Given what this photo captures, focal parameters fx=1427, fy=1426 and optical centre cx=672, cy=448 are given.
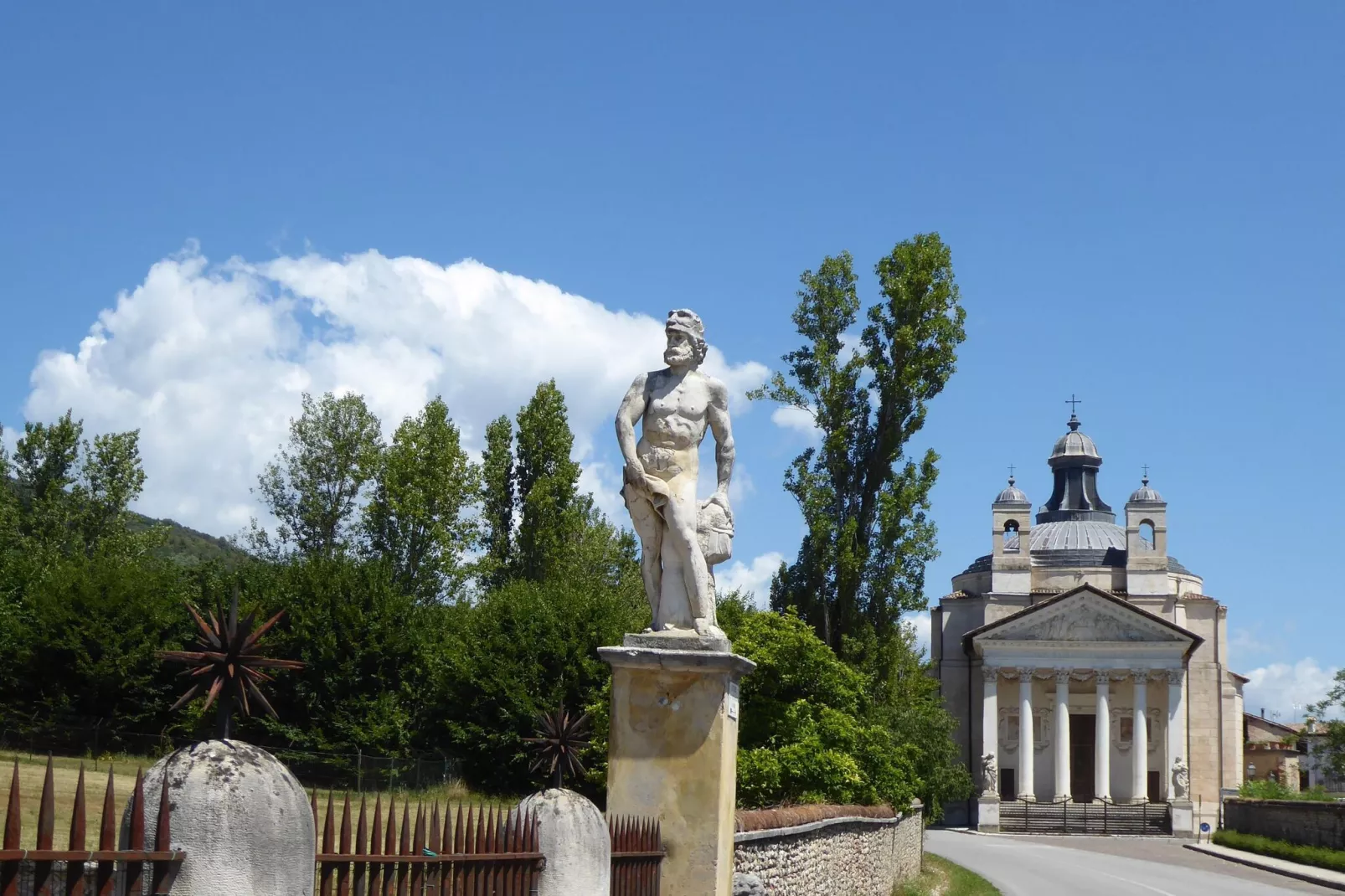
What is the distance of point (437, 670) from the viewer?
3606 centimetres

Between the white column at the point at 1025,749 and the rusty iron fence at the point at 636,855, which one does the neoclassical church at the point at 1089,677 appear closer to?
the white column at the point at 1025,749

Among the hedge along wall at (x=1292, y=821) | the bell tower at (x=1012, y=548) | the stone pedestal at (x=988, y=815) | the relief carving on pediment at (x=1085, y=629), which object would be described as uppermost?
the bell tower at (x=1012, y=548)

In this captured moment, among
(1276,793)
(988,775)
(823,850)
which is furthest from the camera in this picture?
(988,775)

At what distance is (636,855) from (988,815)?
186ft

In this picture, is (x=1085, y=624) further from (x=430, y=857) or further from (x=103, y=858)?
(x=103, y=858)

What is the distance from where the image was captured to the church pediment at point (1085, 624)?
65875mm

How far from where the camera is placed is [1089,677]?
67.2m

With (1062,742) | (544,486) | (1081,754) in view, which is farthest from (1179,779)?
(544,486)

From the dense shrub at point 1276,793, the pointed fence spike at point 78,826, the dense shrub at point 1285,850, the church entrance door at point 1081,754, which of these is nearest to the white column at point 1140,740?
the church entrance door at point 1081,754

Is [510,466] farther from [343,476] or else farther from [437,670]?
[437,670]

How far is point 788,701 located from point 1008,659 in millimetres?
45323

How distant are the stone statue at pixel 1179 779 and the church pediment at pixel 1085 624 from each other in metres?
5.48

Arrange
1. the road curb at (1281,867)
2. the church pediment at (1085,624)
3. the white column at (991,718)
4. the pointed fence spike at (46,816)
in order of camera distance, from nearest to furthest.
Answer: the pointed fence spike at (46,816) < the road curb at (1281,867) < the church pediment at (1085,624) < the white column at (991,718)

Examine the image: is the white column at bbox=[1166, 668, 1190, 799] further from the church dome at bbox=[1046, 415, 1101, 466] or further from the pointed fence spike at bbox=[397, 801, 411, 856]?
the pointed fence spike at bbox=[397, 801, 411, 856]
